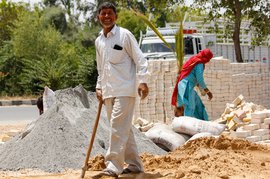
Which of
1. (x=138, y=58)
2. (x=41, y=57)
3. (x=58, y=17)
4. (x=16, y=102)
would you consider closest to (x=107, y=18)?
(x=138, y=58)

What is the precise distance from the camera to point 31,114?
19469 mm

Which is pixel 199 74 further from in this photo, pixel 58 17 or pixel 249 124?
pixel 58 17

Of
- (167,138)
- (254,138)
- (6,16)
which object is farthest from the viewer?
(6,16)

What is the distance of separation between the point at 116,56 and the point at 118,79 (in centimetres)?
22

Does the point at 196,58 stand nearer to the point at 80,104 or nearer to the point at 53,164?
the point at 80,104

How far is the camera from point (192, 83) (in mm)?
10945

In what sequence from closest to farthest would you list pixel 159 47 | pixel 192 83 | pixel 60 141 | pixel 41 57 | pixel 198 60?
1. pixel 60 141
2. pixel 198 60
3. pixel 192 83
4. pixel 159 47
5. pixel 41 57

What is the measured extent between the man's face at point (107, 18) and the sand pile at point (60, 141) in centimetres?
187

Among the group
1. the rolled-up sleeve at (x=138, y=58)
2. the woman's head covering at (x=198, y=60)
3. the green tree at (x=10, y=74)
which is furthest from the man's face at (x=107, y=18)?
the green tree at (x=10, y=74)

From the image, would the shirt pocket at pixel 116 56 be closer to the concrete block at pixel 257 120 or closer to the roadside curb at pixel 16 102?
the concrete block at pixel 257 120

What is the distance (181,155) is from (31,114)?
1210 centimetres

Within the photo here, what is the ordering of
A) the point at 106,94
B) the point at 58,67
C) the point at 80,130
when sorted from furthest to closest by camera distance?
1. the point at 58,67
2. the point at 80,130
3. the point at 106,94

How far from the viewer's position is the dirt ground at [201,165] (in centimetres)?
630

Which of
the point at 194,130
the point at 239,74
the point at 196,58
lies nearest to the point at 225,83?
the point at 239,74
